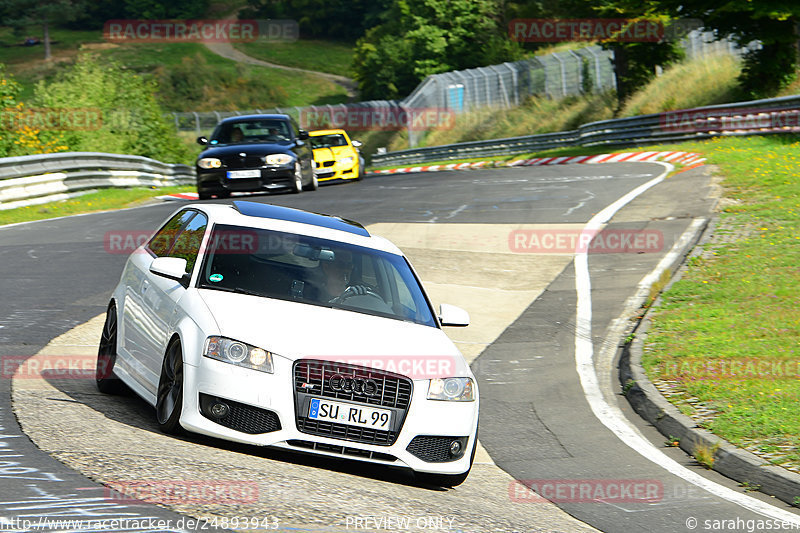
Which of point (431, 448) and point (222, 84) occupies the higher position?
point (222, 84)

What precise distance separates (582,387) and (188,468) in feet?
17.8

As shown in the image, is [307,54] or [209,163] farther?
[307,54]

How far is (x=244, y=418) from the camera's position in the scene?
646 centimetres

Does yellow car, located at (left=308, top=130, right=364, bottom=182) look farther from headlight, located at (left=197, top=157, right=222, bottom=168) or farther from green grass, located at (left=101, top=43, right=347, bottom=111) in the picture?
green grass, located at (left=101, top=43, right=347, bottom=111)

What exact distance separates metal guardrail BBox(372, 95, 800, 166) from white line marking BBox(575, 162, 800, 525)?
14611mm

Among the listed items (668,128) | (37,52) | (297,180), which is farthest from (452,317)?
(37,52)

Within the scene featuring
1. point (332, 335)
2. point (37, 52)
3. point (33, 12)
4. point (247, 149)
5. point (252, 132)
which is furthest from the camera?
point (33, 12)

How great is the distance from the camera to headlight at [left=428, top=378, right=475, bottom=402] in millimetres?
6812

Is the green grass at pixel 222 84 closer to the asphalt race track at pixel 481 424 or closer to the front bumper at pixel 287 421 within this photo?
the asphalt race track at pixel 481 424

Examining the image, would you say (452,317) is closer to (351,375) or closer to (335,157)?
(351,375)

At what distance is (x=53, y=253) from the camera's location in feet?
51.9

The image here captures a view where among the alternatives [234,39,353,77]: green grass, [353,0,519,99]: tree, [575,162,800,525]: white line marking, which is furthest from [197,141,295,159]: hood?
[234,39,353,77]: green grass

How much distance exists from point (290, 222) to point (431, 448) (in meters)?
2.32

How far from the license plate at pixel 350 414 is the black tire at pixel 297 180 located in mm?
17676
